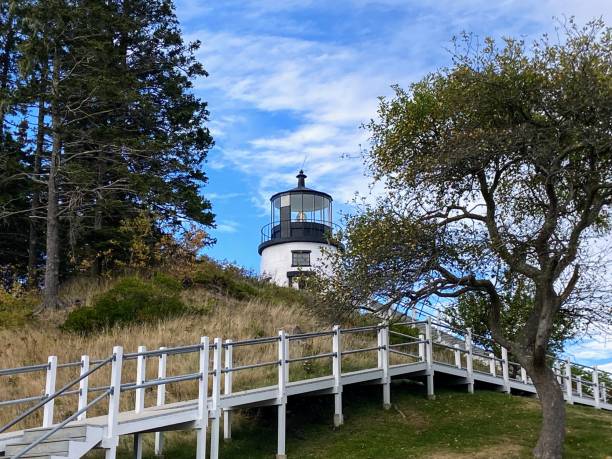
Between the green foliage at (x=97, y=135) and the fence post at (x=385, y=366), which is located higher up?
the green foliage at (x=97, y=135)

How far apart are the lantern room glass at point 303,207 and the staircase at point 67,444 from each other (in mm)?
28811

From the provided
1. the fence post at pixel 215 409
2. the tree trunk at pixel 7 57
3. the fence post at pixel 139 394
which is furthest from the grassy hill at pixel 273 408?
the tree trunk at pixel 7 57

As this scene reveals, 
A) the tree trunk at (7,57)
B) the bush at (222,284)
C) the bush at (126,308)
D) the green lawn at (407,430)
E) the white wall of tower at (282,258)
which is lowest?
the green lawn at (407,430)

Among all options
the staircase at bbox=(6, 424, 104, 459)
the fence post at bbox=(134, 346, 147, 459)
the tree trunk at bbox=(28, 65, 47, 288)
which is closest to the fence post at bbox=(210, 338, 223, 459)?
the fence post at bbox=(134, 346, 147, 459)

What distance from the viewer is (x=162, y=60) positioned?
33.7 meters

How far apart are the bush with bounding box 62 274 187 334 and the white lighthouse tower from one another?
40.1 ft

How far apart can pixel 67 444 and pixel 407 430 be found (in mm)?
8824

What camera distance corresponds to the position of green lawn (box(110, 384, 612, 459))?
14.3 metres

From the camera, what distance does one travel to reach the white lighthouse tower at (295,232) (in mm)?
37562

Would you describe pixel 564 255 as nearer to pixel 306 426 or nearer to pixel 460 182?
pixel 460 182

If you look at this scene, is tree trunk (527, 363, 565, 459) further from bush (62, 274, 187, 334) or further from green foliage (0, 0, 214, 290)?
green foliage (0, 0, 214, 290)

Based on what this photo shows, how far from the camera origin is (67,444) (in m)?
9.39

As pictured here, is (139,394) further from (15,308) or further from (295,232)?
(295,232)

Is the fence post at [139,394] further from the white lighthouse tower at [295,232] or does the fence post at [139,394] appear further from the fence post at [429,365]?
the white lighthouse tower at [295,232]
